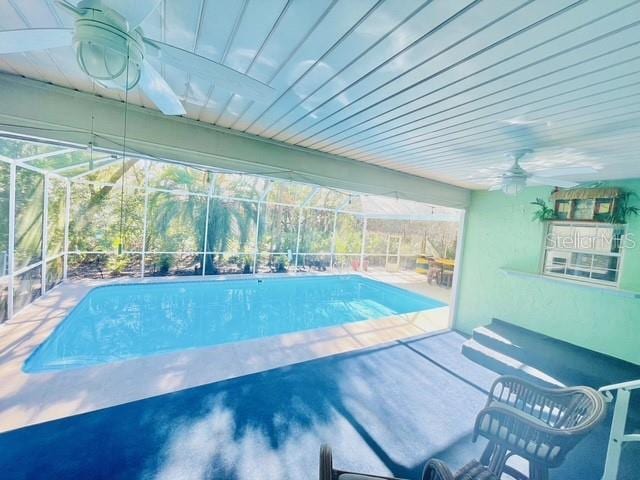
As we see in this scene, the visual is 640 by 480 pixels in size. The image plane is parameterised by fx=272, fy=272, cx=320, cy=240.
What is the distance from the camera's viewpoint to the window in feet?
13.2

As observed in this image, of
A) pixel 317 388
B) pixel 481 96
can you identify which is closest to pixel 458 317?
pixel 317 388

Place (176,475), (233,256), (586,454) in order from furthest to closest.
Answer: (233,256), (586,454), (176,475)

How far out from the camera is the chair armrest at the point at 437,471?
1192 mm

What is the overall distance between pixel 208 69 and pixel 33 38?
26.9 inches

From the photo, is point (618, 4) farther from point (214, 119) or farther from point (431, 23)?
point (214, 119)

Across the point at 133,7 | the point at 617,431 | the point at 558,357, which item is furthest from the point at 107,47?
the point at 558,357

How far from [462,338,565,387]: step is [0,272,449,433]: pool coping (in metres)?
1.10

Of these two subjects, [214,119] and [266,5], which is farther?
[214,119]

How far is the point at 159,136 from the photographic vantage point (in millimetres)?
2746

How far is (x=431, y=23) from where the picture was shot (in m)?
1.29

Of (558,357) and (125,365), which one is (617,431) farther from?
(125,365)

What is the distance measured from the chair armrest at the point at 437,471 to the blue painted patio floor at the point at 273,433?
4.26ft

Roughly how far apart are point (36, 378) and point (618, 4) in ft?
18.2

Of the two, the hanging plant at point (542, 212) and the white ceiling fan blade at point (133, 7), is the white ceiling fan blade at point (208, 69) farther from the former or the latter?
the hanging plant at point (542, 212)
